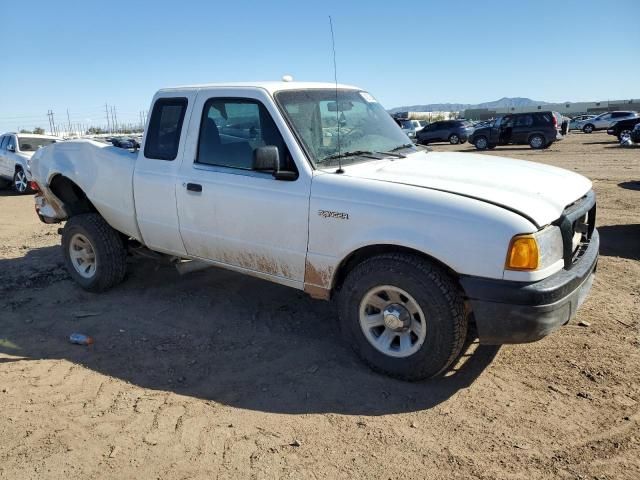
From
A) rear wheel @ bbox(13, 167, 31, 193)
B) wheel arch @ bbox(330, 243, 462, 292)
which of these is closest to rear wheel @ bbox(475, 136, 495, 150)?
rear wheel @ bbox(13, 167, 31, 193)

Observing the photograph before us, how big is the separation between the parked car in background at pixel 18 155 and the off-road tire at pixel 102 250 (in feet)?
31.9

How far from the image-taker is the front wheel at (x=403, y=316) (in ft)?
10.7

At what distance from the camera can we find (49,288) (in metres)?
5.74

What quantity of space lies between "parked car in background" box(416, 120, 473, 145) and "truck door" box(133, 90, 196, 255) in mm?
29316

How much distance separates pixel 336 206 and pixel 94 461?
210 cm

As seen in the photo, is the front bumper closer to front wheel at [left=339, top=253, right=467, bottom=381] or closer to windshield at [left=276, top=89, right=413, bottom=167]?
front wheel at [left=339, top=253, right=467, bottom=381]

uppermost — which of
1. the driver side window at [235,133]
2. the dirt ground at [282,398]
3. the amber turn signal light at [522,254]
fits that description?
the driver side window at [235,133]

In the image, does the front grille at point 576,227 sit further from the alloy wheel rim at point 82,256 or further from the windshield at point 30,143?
the windshield at point 30,143

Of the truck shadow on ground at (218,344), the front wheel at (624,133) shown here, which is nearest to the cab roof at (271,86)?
the truck shadow on ground at (218,344)

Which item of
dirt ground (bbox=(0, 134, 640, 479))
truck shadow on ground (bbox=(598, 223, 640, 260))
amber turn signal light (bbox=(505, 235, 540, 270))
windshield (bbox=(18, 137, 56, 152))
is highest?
windshield (bbox=(18, 137, 56, 152))

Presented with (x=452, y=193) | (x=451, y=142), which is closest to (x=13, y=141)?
(x=452, y=193)

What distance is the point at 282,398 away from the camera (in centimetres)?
348

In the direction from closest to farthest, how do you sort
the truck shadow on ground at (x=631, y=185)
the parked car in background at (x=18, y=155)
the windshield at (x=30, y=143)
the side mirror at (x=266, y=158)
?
the side mirror at (x=266, y=158), the truck shadow on ground at (x=631, y=185), the parked car in background at (x=18, y=155), the windshield at (x=30, y=143)

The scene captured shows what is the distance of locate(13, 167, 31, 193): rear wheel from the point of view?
14.0 meters
